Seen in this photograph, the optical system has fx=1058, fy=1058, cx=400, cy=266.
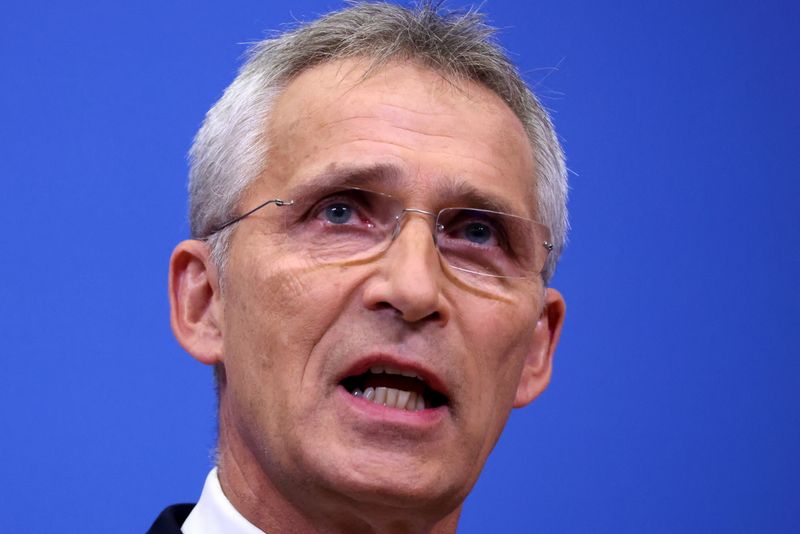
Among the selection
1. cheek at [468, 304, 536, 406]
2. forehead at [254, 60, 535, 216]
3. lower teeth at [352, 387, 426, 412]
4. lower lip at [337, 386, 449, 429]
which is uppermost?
forehead at [254, 60, 535, 216]

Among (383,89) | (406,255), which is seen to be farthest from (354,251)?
(383,89)

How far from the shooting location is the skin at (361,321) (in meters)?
1.85

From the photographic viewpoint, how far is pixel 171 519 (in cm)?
221

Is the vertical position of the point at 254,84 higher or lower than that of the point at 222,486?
higher

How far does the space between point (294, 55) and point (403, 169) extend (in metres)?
0.44

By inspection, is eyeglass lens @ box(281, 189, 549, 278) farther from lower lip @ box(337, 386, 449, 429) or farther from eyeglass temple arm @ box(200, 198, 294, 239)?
lower lip @ box(337, 386, 449, 429)

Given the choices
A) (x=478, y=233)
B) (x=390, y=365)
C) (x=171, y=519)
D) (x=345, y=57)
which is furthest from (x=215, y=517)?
(x=345, y=57)

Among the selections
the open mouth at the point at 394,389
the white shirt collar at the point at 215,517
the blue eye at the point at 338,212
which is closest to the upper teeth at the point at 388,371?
the open mouth at the point at 394,389

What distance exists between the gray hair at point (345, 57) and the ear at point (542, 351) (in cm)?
10

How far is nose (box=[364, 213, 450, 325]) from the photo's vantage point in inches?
72.0

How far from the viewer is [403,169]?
6.56ft

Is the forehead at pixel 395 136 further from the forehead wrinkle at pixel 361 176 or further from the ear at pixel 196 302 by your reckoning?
the ear at pixel 196 302

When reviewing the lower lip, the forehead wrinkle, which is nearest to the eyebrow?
the forehead wrinkle

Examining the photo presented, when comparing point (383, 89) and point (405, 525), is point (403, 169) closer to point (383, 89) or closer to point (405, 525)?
point (383, 89)
